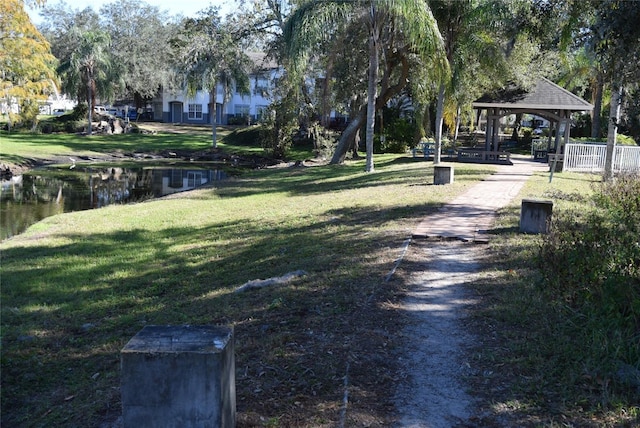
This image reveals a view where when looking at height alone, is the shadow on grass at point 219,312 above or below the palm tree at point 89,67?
below

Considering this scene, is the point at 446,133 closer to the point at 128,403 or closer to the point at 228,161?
the point at 228,161

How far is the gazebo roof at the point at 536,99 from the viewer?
28.2 m

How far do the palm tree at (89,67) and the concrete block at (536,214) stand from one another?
47.5 metres

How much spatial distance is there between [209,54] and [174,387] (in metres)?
40.5

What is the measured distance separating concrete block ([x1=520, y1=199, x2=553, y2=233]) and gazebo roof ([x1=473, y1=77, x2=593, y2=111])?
18.9m

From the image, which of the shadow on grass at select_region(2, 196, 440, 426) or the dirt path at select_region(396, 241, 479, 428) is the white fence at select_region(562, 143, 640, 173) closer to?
the shadow on grass at select_region(2, 196, 440, 426)

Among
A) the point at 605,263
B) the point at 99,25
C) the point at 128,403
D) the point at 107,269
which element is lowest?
the point at 107,269

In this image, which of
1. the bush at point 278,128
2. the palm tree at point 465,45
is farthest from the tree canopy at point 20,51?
the palm tree at point 465,45

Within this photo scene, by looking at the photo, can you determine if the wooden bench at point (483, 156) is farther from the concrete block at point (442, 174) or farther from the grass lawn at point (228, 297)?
the concrete block at point (442, 174)

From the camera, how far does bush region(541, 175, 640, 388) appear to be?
5.62 metres

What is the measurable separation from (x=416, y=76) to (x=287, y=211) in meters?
15.8

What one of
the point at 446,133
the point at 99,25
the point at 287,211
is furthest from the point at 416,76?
the point at 99,25

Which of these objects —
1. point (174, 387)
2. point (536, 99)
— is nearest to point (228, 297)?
point (174, 387)

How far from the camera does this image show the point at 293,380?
5590 mm
